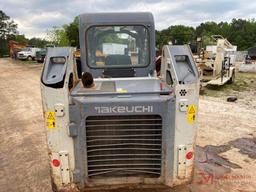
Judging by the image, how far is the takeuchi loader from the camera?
10.3 ft

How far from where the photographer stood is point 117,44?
175 inches

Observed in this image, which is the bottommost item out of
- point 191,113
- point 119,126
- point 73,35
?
point 119,126

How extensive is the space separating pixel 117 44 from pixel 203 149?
2818mm

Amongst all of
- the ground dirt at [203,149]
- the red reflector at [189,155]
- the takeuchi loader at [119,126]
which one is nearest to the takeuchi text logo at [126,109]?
the takeuchi loader at [119,126]

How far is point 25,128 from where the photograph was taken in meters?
7.36

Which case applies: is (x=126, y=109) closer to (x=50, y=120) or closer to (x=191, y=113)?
(x=191, y=113)

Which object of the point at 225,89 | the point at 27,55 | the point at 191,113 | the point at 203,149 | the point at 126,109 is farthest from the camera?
the point at 27,55

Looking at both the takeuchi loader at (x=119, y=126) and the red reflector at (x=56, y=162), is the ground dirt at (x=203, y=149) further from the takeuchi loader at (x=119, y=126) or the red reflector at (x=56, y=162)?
the red reflector at (x=56, y=162)

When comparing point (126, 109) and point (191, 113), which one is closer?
point (126, 109)

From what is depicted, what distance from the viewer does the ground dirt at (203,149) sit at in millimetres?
4414

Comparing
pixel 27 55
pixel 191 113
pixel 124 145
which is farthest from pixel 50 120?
pixel 27 55

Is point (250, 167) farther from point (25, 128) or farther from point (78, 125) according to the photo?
point (25, 128)

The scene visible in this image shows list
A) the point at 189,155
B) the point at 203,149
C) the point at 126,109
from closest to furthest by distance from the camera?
the point at 126,109 → the point at 189,155 → the point at 203,149

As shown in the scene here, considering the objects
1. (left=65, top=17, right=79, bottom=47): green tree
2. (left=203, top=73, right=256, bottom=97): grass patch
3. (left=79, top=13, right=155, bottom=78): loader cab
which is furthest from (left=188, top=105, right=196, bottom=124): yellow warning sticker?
(left=203, top=73, right=256, bottom=97): grass patch
